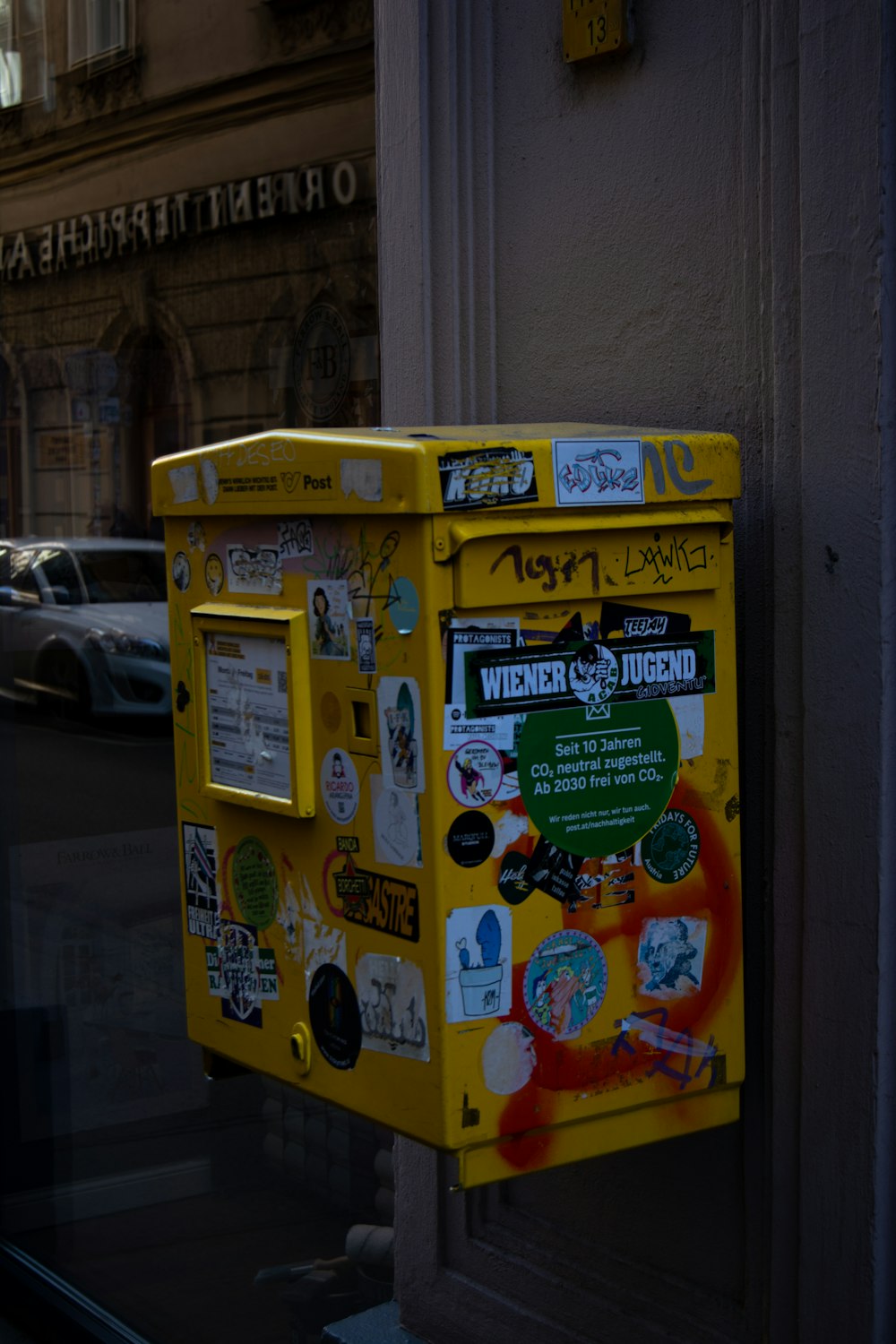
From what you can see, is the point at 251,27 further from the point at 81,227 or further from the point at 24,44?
the point at 24,44

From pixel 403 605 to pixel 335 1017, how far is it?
2.15 ft

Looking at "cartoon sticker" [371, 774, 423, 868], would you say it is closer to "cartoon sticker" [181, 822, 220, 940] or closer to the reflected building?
"cartoon sticker" [181, 822, 220, 940]

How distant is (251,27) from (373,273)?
737mm

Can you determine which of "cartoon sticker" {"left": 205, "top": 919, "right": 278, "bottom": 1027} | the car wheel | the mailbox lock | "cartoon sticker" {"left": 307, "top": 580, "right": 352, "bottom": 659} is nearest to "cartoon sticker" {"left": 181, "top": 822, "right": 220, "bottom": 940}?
"cartoon sticker" {"left": 205, "top": 919, "right": 278, "bottom": 1027}

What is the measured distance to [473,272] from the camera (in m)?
2.86

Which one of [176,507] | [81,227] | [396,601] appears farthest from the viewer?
[81,227]

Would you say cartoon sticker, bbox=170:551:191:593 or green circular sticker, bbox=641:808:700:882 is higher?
cartoon sticker, bbox=170:551:191:593

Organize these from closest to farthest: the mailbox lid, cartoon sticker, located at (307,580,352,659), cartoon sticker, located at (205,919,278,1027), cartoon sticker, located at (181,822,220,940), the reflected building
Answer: the mailbox lid
cartoon sticker, located at (307,580,352,659)
cartoon sticker, located at (205,919,278,1027)
cartoon sticker, located at (181,822,220,940)
the reflected building

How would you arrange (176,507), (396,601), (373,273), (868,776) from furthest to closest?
(373,273), (176,507), (868,776), (396,601)

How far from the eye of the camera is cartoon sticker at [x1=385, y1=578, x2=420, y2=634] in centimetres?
197

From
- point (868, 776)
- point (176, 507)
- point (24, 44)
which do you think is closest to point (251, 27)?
point (24, 44)

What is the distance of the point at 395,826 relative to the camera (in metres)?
2.04

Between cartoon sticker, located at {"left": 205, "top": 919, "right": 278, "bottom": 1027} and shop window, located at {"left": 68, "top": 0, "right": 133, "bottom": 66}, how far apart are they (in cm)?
264

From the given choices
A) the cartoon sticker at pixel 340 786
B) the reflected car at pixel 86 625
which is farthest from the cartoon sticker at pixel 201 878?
the reflected car at pixel 86 625
